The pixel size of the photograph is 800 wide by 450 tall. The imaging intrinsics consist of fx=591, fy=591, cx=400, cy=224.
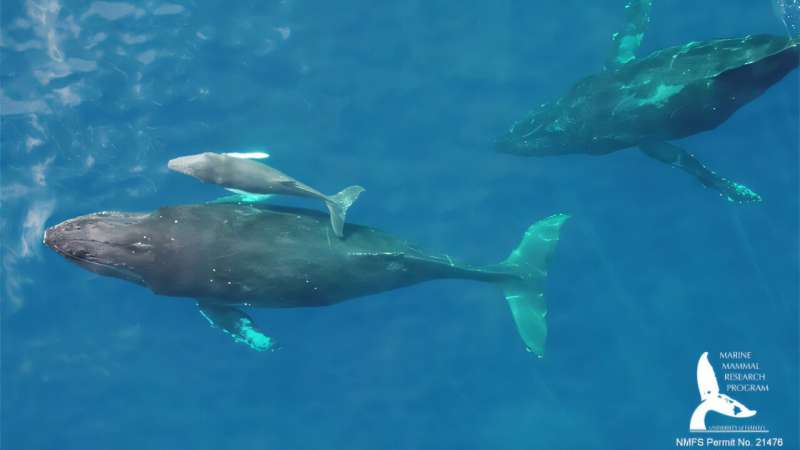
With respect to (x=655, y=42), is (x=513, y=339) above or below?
below

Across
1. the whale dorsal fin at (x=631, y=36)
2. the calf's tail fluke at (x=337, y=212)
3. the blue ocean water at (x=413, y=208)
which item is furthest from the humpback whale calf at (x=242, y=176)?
the whale dorsal fin at (x=631, y=36)

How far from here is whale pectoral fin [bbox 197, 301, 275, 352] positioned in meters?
12.6

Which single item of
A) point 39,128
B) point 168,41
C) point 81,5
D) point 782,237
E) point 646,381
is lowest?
point 646,381

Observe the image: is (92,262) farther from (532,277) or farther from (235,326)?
(532,277)

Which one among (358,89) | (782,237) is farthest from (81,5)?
(782,237)

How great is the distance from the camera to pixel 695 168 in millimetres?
15211

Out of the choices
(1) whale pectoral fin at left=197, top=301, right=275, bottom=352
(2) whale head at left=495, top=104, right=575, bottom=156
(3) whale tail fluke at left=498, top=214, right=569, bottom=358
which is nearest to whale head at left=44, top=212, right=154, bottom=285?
(1) whale pectoral fin at left=197, top=301, right=275, bottom=352

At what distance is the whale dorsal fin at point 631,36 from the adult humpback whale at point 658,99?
2 centimetres

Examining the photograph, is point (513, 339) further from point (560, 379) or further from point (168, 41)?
point (168, 41)

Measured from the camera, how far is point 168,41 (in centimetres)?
1645

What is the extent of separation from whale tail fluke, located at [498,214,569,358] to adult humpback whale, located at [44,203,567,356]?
187cm

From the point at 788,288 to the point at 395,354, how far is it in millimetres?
10999

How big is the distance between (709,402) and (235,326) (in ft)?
41.7

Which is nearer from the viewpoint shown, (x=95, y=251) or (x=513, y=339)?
(x=95, y=251)
